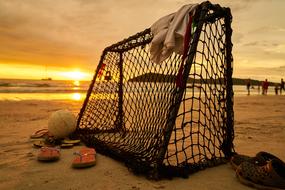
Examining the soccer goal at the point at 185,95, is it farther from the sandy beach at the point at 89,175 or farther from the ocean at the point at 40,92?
the ocean at the point at 40,92

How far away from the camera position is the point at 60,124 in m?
4.37

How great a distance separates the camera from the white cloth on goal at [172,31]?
2.84 meters

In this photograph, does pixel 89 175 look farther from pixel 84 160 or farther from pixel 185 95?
pixel 185 95

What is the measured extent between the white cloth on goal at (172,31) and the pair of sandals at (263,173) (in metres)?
1.42

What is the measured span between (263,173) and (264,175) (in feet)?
0.07

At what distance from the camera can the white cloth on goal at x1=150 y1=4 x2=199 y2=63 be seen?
284 centimetres

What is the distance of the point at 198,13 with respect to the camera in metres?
2.81

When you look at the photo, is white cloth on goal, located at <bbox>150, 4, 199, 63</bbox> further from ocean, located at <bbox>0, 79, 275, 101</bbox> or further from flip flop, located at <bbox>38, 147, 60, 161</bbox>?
ocean, located at <bbox>0, 79, 275, 101</bbox>

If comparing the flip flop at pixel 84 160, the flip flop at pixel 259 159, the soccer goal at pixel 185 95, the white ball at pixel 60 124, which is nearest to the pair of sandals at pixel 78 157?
the flip flop at pixel 84 160

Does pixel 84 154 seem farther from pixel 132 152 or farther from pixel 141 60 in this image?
pixel 141 60

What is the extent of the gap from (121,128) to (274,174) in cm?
323

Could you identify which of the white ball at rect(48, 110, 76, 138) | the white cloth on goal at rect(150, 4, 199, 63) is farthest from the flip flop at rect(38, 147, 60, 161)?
the white cloth on goal at rect(150, 4, 199, 63)

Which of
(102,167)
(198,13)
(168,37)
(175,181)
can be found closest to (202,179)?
(175,181)

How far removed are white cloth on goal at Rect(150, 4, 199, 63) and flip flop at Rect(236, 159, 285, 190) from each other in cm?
143
